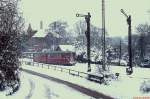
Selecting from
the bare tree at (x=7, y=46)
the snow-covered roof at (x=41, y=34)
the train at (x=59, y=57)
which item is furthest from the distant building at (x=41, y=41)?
the bare tree at (x=7, y=46)

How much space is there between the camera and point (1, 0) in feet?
74.3

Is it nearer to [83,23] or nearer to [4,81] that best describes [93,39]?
[83,23]

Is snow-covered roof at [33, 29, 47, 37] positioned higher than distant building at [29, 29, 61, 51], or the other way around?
snow-covered roof at [33, 29, 47, 37]

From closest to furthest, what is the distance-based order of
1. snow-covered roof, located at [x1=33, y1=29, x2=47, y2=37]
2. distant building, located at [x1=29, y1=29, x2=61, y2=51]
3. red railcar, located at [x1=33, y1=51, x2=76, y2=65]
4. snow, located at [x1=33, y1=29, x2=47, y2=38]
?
red railcar, located at [x1=33, y1=51, x2=76, y2=65] < distant building, located at [x1=29, y1=29, x2=61, y2=51] < snow, located at [x1=33, y1=29, x2=47, y2=38] < snow-covered roof, located at [x1=33, y1=29, x2=47, y2=37]

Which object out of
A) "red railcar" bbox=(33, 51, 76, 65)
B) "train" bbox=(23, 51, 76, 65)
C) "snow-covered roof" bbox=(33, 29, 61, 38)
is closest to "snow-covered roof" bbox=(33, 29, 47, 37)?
"snow-covered roof" bbox=(33, 29, 61, 38)

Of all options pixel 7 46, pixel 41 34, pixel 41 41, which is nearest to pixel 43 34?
pixel 41 34

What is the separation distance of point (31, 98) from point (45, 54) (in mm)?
57651

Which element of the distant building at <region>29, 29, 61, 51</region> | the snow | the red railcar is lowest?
the red railcar

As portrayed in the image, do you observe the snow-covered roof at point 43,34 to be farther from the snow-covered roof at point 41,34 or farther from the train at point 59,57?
the train at point 59,57

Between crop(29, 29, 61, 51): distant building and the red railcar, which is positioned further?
crop(29, 29, 61, 51): distant building

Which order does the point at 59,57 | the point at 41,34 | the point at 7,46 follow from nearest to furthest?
the point at 7,46, the point at 59,57, the point at 41,34

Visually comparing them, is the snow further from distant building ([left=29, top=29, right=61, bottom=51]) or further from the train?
the train

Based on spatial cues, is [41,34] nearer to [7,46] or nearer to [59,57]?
[59,57]

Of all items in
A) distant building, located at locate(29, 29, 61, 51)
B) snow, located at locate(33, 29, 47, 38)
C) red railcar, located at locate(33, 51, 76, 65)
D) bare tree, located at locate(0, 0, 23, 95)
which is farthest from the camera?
snow, located at locate(33, 29, 47, 38)
